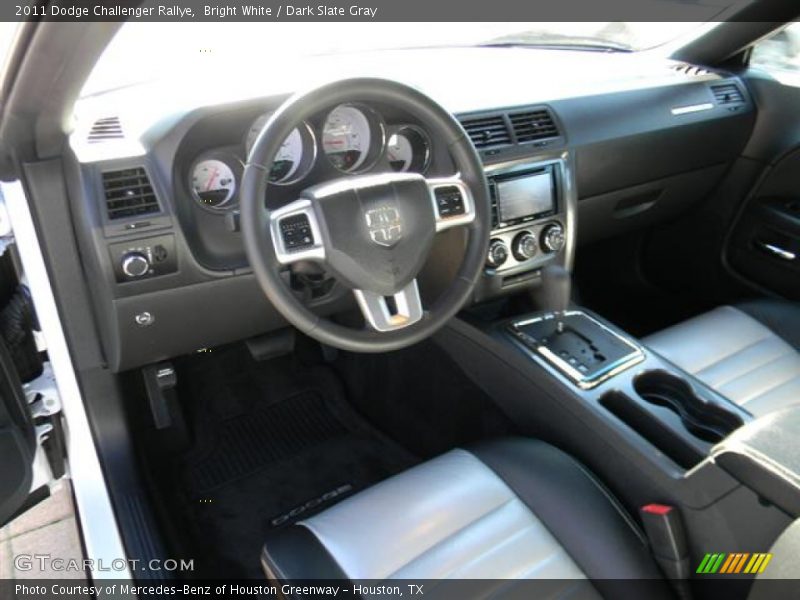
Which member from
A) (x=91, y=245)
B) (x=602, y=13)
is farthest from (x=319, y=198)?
(x=602, y=13)

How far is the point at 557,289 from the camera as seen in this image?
1905 millimetres

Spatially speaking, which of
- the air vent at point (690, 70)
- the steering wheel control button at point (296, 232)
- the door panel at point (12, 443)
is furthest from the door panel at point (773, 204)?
the door panel at point (12, 443)

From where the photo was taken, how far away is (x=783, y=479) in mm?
1227

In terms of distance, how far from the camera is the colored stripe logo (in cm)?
128

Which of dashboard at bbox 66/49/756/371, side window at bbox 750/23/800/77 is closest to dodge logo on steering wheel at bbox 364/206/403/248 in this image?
dashboard at bbox 66/49/756/371

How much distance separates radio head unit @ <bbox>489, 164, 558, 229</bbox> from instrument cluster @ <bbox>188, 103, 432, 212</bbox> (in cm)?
33

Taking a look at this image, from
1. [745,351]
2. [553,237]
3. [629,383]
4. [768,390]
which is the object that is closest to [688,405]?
[629,383]

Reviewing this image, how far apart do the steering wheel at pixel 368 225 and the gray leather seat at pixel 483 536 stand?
33 centimetres

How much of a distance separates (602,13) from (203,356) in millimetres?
1926

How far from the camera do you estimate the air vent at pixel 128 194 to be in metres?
1.51

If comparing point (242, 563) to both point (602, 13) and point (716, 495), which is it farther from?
point (602, 13)

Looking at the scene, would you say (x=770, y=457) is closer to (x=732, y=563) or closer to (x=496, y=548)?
(x=732, y=563)

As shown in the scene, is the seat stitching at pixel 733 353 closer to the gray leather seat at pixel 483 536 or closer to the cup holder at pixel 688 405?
the cup holder at pixel 688 405

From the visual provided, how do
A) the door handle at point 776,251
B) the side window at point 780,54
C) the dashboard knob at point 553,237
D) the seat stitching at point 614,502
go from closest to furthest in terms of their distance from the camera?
the seat stitching at point 614,502, the dashboard knob at point 553,237, the door handle at point 776,251, the side window at point 780,54
